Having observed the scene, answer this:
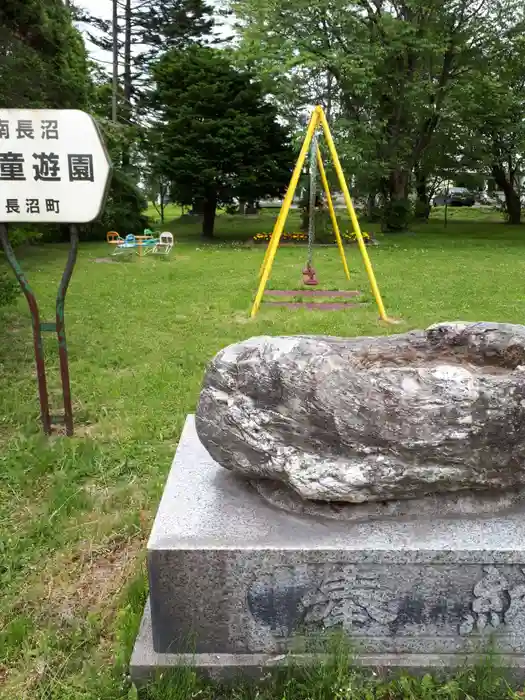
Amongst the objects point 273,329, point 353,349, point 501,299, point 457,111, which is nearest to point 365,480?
point 353,349

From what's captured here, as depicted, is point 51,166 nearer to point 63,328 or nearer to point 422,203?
point 63,328

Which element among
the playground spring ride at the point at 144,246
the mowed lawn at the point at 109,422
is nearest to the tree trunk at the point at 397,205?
the playground spring ride at the point at 144,246

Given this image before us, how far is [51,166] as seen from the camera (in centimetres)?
339

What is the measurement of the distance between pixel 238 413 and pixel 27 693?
1.15 m

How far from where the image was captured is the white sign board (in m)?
3.35

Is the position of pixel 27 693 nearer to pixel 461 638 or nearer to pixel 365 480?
pixel 365 480

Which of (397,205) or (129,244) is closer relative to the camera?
(129,244)

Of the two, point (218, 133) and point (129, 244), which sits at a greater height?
point (218, 133)

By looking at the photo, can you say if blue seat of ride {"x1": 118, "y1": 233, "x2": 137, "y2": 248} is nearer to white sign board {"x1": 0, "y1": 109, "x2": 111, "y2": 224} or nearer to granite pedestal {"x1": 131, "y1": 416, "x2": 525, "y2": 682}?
white sign board {"x1": 0, "y1": 109, "x2": 111, "y2": 224}

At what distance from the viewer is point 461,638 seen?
205cm

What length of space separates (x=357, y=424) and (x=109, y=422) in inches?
102

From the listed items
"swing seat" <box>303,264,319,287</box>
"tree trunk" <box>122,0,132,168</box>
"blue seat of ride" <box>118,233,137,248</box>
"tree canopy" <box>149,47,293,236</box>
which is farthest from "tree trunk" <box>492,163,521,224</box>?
"swing seat" <box>303,264,319,287</box>

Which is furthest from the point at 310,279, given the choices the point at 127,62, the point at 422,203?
the point at 422,203

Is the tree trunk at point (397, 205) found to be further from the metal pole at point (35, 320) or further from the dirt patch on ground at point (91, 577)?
the dirt patch on ground at point (91, 577)
